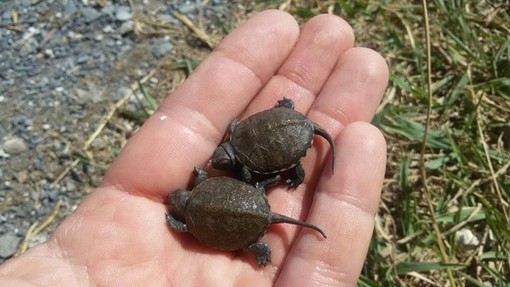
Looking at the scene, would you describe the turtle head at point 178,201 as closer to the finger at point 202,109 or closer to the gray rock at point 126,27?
the finger at point 202,109

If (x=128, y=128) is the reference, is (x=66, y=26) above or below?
above

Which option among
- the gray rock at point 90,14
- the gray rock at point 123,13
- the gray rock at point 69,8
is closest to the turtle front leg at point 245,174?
the gray rock at point 123,13

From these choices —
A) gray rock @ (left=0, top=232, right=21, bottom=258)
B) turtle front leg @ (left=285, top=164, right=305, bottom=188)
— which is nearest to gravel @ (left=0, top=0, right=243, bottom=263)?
gray rock @ (left=0, top=232, right=21, bottom=258)

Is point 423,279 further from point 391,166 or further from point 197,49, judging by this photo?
point 197,49

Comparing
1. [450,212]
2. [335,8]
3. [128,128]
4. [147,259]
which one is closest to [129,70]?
[128,128]

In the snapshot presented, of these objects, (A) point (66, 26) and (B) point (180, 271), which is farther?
(A) point (66, 26)

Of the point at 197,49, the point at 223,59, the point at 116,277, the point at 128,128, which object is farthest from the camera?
the point at 197,49

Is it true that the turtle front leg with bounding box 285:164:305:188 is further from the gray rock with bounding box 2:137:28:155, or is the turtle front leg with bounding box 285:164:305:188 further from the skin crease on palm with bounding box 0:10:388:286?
the gray rock with bounding box 2:137:28:155
